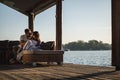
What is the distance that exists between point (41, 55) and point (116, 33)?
274 cm

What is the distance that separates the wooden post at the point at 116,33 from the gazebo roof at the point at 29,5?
4.89 m

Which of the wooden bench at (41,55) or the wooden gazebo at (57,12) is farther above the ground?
the wooden gazebo at (57,12)

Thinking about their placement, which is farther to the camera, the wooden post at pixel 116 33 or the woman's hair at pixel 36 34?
the woman's hair at pixel 36 34

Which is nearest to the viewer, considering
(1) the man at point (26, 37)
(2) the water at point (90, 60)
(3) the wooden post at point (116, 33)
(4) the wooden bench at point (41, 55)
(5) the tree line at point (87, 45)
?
(3) the wooden post at point (116, 33)

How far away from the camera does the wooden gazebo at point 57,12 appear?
732 centimetres

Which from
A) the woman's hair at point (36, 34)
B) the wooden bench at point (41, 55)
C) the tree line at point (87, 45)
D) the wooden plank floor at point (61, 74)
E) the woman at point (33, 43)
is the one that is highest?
the tree line at point (87, 45)

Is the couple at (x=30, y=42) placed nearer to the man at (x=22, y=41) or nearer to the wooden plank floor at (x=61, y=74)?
the man at (x=22, y=41)

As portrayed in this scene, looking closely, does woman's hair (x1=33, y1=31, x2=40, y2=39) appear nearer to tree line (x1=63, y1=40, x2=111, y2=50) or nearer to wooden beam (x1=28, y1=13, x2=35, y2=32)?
wooden beam (x1=28, y1=13, x2=35, y2=32)

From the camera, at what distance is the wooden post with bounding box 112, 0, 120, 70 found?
7.30 meters

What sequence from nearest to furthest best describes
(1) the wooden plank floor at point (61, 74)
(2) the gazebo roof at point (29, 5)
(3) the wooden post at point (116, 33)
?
1. (1) the wooden plank floor at point (61, 74)
2. (3) the wooden post at point (116, 33)
3. (2) the gazebo roof at point (29, 5)

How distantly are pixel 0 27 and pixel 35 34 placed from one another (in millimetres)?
8933

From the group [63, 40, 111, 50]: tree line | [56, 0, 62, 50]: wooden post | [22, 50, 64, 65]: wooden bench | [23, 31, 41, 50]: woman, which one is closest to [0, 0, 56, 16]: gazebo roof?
[56, 0, 62, 50]: wooden post

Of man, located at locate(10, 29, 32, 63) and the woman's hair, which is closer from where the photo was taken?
the woman's hair

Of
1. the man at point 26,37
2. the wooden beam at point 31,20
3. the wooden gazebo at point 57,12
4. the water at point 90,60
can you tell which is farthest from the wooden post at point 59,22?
the water at point 90,60
